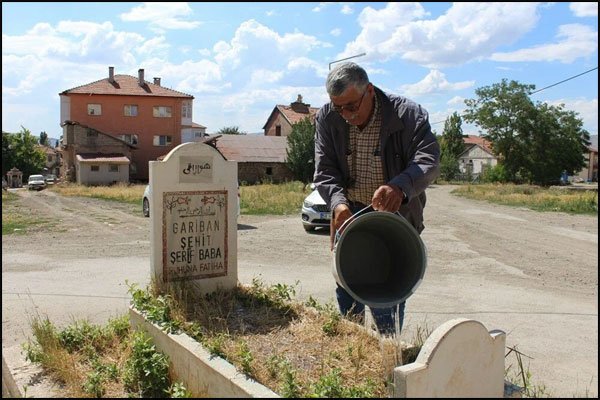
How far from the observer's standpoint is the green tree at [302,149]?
150 feet

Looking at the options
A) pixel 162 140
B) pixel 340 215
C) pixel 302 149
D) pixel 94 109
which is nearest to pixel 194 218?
pixel 340 215

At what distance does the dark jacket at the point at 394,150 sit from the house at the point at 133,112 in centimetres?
4762

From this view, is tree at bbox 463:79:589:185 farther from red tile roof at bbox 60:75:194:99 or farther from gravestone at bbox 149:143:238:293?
gravestone at bbox 149:143:238:293

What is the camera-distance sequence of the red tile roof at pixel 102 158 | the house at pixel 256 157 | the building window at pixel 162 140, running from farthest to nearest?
the building window at pixel 162 140, the house at pixel 256 157, the red tile roof at pixel 102 158

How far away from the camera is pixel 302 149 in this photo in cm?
4597

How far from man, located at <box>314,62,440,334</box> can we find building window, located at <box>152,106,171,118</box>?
5121 cm

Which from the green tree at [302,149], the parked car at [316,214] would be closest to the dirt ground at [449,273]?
the parked car at [316,214]

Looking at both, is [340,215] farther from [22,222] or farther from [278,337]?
[22,222]

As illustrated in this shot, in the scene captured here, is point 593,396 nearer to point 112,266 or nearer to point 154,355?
point 154,355

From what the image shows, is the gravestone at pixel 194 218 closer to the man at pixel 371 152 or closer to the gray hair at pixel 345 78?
the man at pixel 371 152

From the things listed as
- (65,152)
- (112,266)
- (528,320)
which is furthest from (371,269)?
(65,152)

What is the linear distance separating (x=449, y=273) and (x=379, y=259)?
6116 millimetres

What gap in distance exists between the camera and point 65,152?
49.0 m

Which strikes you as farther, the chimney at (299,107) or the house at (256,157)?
the chimney at (299,107)
